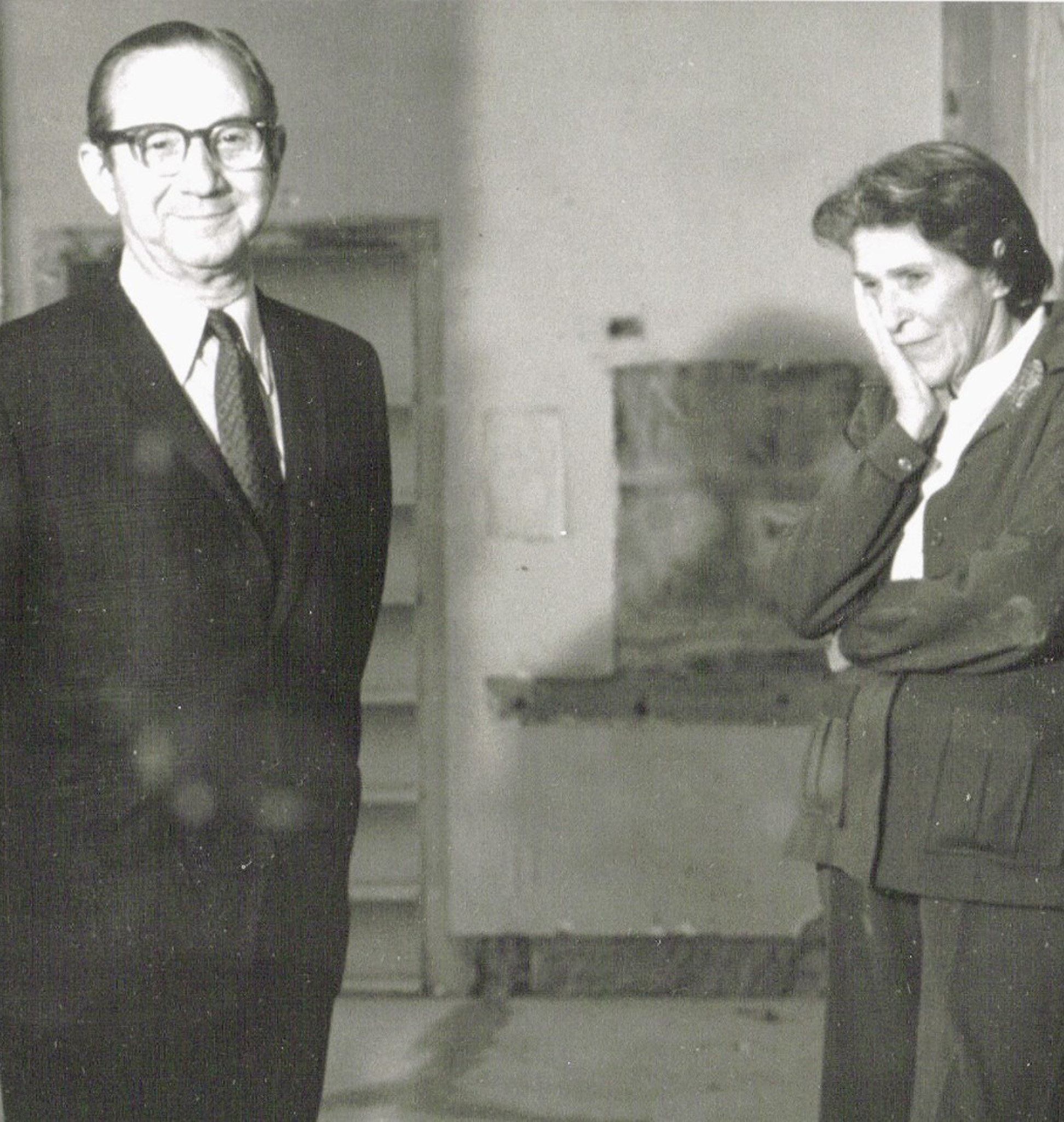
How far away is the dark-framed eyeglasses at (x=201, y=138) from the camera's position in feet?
7.75

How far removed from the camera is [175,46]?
237 centimetres

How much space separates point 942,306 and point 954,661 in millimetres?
496

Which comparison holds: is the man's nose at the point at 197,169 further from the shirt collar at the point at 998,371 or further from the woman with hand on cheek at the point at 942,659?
the shirt collar at the point at 998,371

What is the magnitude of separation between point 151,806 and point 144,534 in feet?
1.20

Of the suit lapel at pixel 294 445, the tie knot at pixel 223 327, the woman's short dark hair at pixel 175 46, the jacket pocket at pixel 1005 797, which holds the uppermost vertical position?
the woman's short dark hair at pixel 175 46

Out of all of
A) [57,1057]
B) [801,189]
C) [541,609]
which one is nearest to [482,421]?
[541,609]

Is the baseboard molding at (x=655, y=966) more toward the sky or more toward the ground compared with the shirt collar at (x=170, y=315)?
more toward the ground

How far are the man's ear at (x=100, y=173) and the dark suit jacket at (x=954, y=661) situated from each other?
106 centimetres

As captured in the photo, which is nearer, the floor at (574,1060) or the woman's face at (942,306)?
the woman's face at (942,306)

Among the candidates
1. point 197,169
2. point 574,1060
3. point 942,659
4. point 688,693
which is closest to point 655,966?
point 574,1060

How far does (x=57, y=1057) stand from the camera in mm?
2406

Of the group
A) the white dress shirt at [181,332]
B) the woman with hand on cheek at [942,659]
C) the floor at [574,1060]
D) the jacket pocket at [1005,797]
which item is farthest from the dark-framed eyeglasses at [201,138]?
the floor at [574,1060]

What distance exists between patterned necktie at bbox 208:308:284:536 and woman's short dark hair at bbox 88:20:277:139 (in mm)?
285

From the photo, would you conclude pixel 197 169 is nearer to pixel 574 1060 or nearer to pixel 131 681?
pixel 131 681
